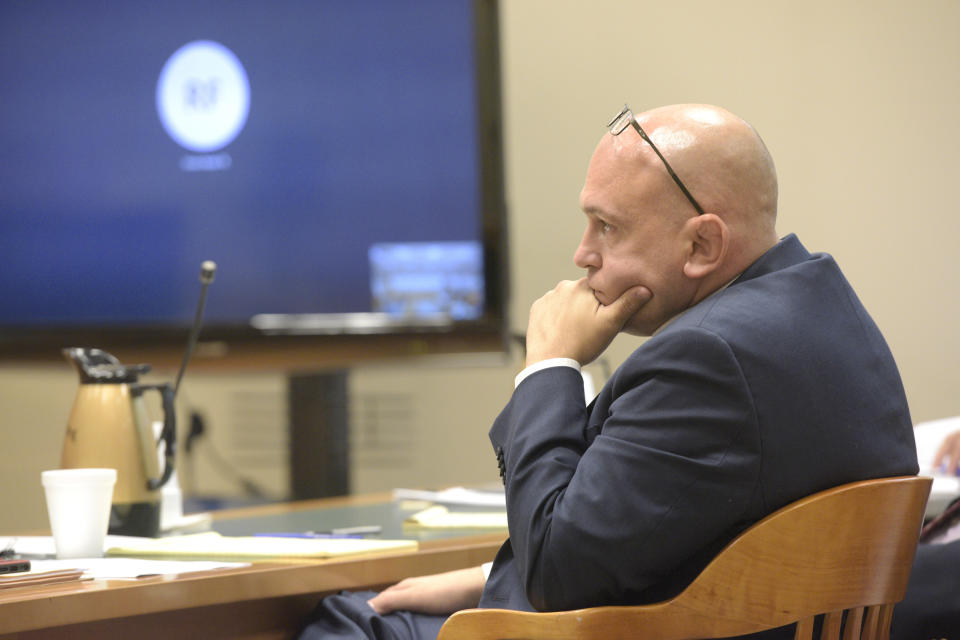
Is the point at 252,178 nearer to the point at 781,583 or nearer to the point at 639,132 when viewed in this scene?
the point at 639,132

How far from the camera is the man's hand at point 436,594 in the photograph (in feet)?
4.71

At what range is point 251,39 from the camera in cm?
294

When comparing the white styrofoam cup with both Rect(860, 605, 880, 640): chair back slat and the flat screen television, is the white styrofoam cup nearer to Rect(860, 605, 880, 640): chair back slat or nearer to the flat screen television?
Rect(860, 605, 880, 640): chair back slat

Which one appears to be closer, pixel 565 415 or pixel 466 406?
pixel 565 415

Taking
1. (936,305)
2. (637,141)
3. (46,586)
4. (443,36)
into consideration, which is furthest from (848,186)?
(46,586)

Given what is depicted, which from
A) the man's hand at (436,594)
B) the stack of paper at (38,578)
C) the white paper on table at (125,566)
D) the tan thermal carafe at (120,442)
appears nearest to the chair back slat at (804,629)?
the man's hand at (436,594)

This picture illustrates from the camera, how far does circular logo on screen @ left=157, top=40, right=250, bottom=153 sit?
2.93 metres

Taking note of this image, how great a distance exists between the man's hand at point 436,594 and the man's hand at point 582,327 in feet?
1.14

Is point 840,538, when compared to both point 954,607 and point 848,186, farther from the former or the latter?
point 848,186

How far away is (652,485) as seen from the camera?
1.08m

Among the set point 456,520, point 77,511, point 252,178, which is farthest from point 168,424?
point 252,178

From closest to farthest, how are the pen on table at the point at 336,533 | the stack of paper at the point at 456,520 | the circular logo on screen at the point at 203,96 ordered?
→ the pen on table at the point at 336,533, the stack of paper at the point at 456,520, the circular logo on screen at the point at 203,96

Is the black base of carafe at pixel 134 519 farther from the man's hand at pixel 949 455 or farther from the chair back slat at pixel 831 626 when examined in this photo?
the man's hand at pixel 949 455

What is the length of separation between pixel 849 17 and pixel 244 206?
5.85 ft
